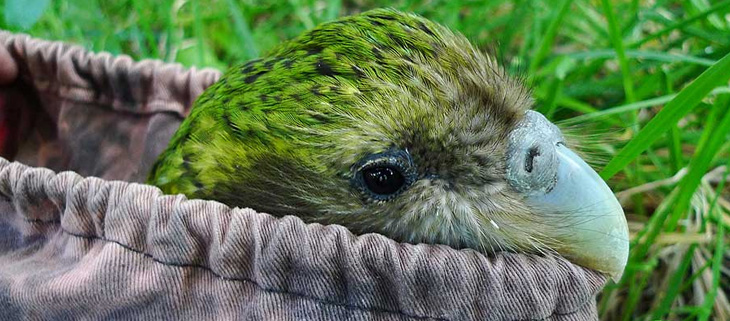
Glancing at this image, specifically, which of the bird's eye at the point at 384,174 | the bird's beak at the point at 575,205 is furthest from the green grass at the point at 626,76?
the bird's eye at the point at 384,174

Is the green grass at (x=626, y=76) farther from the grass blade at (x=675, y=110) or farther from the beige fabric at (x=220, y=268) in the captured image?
the beige fabric at (x=220, y=268)

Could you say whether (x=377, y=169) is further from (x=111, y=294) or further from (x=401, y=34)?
(x=111, y=294)

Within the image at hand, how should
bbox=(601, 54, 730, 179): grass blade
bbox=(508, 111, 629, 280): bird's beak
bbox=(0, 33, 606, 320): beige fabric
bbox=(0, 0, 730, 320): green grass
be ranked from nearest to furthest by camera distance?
bbox=(0, 33, 606, 320): beige fabric, bbox=(508, 111, 629, 280): bird's beak, bbox=(601, 54, 730, 179): grass blade, bbox=(0, 0, 730, 320): green grass

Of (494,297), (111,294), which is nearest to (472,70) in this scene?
(494,297)

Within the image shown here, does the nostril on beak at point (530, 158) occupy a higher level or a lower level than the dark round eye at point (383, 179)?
higher

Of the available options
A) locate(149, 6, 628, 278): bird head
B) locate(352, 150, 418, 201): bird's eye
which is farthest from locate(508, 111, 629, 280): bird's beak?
locate(352, 150, 418, 201): bird's eye

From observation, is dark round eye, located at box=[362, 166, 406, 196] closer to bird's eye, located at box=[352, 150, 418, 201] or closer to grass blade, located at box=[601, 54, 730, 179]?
bird's eye, located at box=[352, 150, 418, 201]

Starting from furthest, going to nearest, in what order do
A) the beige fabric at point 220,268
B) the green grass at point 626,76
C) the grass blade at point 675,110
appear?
the green grass at point 626,76 < the grass blade at point 675,110 < the beige fabric at point 220,268
